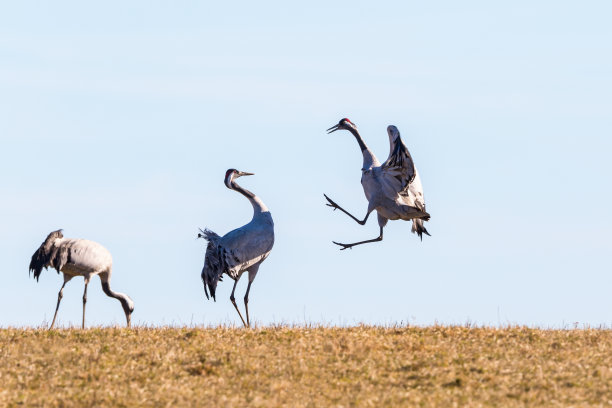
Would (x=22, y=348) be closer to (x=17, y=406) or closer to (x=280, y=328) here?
(x=17, y=406)

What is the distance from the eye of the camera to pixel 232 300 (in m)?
19.9

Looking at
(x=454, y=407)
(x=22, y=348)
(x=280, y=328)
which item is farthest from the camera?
(x=280, y=328)

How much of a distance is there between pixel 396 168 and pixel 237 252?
367 cm

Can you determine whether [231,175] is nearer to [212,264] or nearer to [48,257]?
[212,264]

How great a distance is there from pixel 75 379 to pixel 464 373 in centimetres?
515

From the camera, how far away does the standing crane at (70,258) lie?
20.6 meters

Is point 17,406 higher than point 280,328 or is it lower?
lower

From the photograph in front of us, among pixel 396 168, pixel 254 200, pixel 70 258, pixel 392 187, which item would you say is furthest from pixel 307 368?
pixel 70 258

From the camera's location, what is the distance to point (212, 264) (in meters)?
19.8

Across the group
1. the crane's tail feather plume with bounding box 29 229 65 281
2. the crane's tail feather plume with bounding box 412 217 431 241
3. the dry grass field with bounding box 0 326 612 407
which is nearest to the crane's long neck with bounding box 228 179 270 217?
the crane's tail feather plume with bounding box 412 217 431 241

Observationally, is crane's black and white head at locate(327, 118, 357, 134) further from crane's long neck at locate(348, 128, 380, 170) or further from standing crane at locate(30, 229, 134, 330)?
standing crane at locate(30, 229, 134, 330)

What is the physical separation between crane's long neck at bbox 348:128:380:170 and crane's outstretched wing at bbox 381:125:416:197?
1011 millimetres

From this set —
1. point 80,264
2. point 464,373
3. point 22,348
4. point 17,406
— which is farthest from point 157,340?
point 80,264

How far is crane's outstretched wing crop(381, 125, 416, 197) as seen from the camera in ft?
61.2
